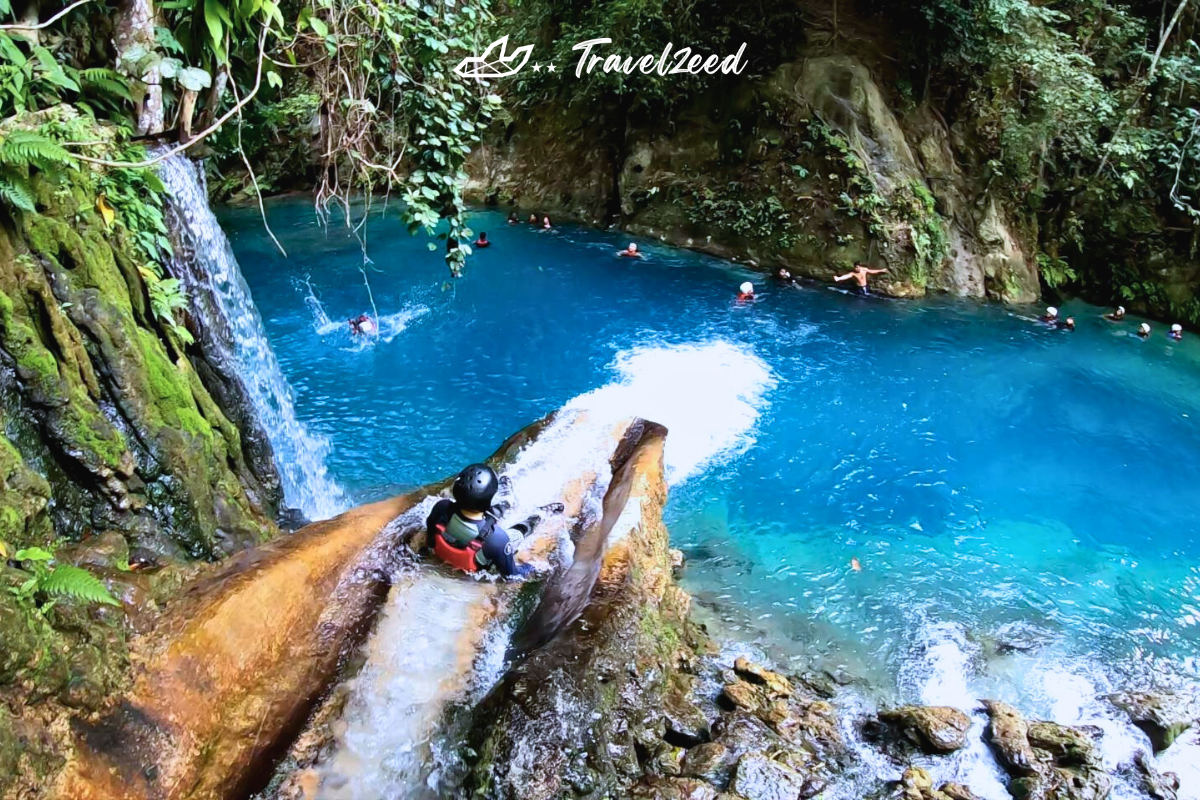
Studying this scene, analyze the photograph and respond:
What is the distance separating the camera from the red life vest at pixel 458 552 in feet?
16.6

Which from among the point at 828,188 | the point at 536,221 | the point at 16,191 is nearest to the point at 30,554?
the point at 16,191

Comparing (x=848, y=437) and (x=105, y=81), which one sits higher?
(x=105, y=81)

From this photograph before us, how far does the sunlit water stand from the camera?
7262 millimetres

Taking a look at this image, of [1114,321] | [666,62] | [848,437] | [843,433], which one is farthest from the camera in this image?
[666,62]

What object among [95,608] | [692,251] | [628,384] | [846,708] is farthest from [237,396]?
[692,251]

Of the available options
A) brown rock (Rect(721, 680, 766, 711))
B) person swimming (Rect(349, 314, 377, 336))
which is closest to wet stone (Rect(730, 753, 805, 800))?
brown rock (Rect(721, 680, 766, 711))

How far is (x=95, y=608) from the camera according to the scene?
11.4ft

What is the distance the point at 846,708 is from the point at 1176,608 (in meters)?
4.93

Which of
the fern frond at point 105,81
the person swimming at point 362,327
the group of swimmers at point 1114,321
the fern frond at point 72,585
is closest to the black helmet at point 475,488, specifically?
the fern frond at point 72,585

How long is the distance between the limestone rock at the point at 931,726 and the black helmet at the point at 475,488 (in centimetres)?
352

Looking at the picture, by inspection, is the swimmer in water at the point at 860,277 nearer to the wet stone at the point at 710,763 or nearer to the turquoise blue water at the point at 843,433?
the turquoise blue water at the point at 843,433

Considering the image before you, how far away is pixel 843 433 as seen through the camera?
11305 millimetres

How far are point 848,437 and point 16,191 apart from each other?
10.4 meters

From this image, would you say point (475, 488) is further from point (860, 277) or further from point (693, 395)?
point (860, 277)
